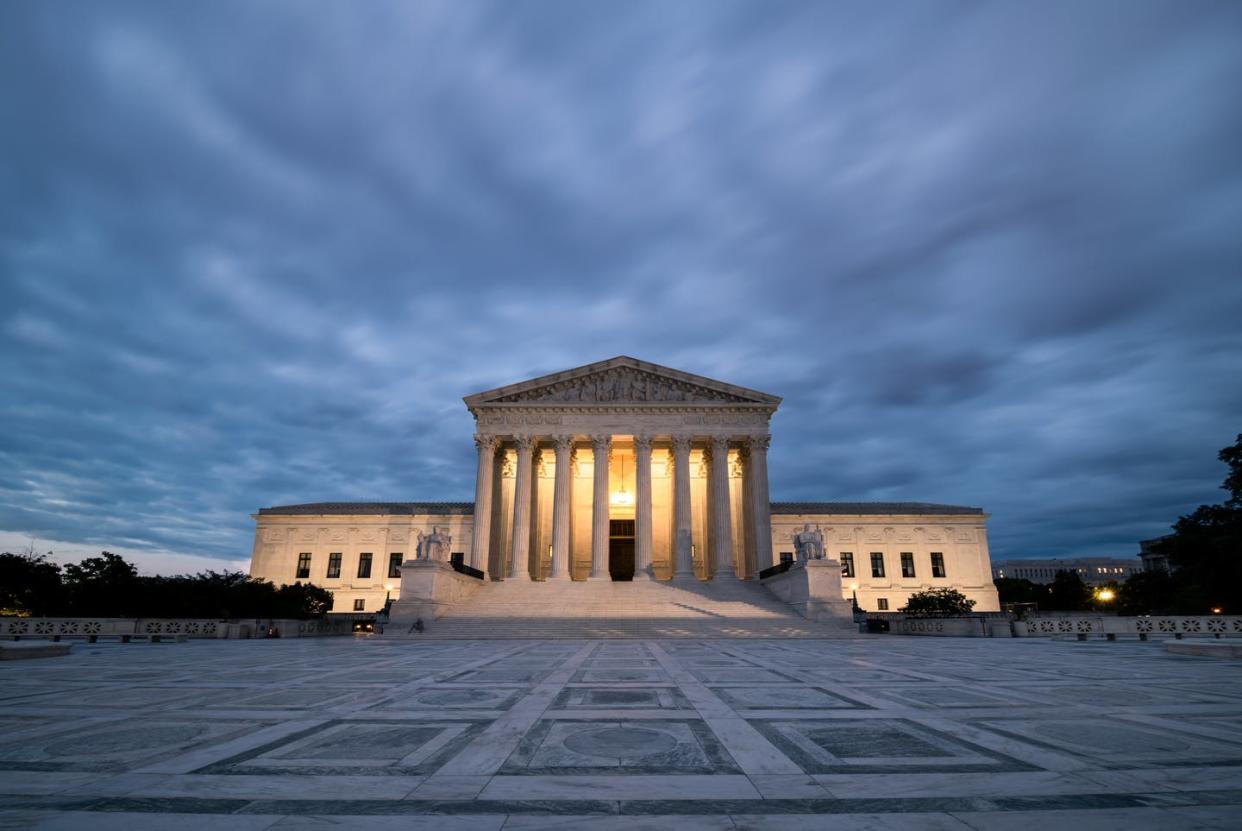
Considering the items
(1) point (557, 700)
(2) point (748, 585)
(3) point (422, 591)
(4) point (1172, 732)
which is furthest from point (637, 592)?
(4) point (1172, 732)

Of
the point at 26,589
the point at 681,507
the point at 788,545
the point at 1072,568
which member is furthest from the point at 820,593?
the point at 1072,568

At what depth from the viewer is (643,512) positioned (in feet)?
137

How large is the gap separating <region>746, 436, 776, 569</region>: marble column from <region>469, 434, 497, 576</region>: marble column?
18050 millimetres

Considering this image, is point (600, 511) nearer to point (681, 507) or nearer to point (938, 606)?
point (681, 507)

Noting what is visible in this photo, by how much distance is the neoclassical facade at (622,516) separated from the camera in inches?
1663

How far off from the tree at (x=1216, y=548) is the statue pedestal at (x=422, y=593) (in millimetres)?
39471

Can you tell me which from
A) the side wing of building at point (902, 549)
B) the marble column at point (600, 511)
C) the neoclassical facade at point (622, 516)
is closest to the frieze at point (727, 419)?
the neoclassical facade at point (622, 516)

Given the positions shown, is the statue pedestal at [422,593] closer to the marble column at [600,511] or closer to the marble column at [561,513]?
the marble column at [561,513]

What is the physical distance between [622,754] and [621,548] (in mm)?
→ 46113

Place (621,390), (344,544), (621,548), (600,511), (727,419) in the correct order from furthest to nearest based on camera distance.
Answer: (344,544) → (621,548) → (621,390) → (727,419) → (600,511)

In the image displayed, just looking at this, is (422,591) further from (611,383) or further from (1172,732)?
(1172,732)

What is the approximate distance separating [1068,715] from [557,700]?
5.49 m

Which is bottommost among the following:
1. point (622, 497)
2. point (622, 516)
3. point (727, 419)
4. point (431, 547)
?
point (431, 547)

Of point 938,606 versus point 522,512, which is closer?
point 938,606
